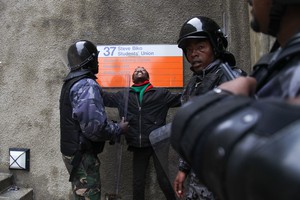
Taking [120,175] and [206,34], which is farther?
[120,175]

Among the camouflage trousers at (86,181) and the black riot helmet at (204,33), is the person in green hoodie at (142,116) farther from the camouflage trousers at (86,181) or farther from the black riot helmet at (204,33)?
the black riot helmet at (204,33)

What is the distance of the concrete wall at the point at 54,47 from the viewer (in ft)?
14.3

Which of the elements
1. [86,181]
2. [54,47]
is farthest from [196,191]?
[54,47]

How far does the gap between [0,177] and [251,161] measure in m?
4.41

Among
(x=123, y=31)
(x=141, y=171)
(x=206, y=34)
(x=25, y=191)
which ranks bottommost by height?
(x=25, y=191)

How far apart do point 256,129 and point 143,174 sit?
3449mm

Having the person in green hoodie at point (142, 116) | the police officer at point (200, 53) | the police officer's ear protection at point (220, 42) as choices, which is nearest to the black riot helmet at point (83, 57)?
the person in green hoodie at point (142, 116)

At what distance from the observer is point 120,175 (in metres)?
4.35

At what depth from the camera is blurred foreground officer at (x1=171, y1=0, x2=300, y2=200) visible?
22.8 inches

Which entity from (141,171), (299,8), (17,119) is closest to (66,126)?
(141,171)

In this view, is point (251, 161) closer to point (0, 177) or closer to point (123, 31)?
point (123, 31)

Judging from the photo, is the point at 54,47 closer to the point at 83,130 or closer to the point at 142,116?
the point at 142,116

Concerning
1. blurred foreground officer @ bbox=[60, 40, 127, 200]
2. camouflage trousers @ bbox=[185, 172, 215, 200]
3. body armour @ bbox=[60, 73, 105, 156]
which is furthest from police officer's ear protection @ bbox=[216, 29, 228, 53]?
body armour @ bbox=[60, 73, 105, 156]

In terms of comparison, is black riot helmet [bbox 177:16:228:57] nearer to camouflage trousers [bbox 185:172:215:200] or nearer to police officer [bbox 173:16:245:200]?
police officer [bbox 173:16:245:200]
